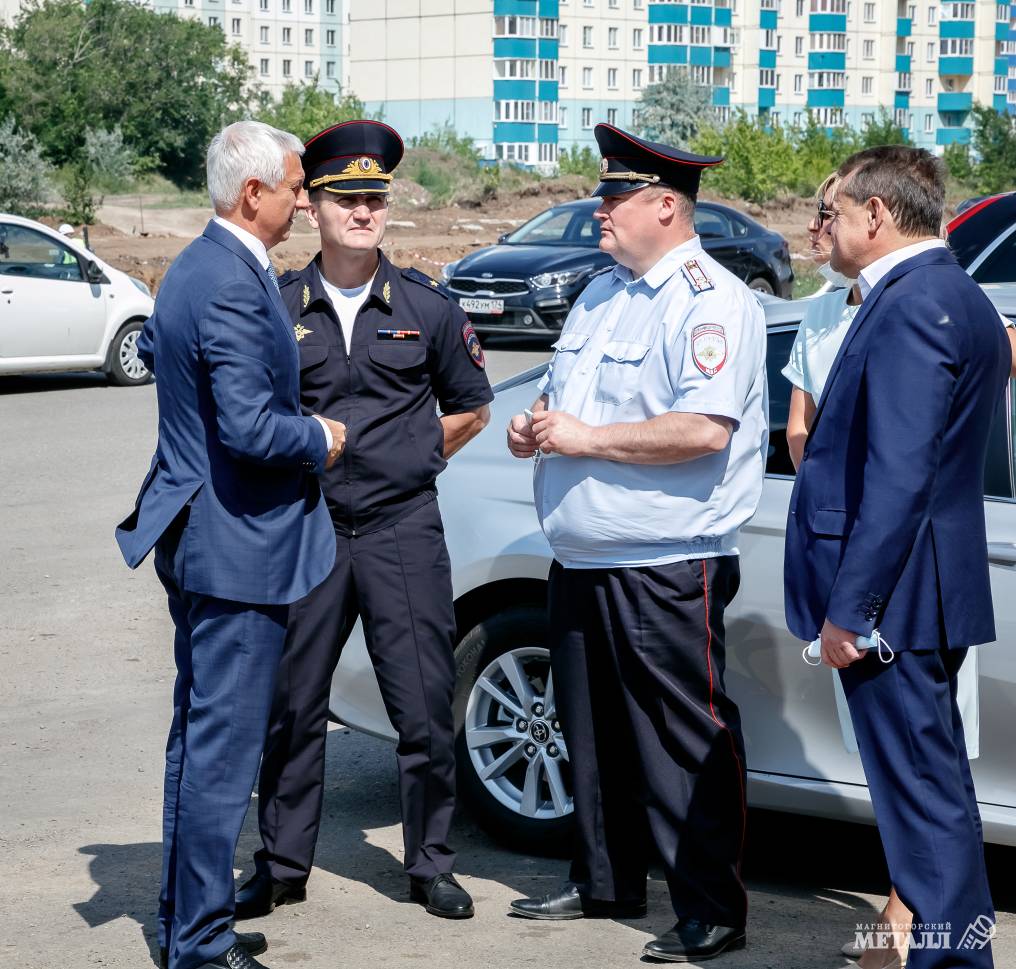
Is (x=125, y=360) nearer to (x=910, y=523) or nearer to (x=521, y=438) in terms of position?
(x=521, y=438)

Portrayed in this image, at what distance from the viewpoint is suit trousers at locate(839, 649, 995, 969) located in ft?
11.6

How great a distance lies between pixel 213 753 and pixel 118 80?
231 ft

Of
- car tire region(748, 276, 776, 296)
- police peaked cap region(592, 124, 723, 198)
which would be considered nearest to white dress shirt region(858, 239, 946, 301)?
police peaked cap region(592, 124, 723, 198)

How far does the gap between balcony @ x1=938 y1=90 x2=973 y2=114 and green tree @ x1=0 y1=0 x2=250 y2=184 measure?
60.1m

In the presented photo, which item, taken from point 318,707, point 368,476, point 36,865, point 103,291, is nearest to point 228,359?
point 368,476

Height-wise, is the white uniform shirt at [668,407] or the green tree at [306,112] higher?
the green tree at [306,112]

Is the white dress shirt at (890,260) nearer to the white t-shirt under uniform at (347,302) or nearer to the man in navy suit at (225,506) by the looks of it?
the man in navy suit at (225,506)

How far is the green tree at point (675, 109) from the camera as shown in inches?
3374

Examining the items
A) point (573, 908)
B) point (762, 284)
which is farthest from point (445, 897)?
point (762, 284)

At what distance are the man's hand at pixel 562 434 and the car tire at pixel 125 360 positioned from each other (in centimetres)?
1216

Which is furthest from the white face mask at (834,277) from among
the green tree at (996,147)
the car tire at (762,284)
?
the green tree at (996,147)

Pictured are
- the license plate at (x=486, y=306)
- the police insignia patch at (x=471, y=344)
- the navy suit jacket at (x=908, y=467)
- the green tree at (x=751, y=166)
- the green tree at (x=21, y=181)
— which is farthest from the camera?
the green tree at (x=751, y=166)

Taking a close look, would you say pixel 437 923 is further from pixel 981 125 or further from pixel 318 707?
pixel 981 125

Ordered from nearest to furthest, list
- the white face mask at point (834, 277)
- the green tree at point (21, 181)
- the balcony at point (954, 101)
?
the white face mask at point (834, 277), the green tree at point (21, 181), the balcony at point (954, 101)
